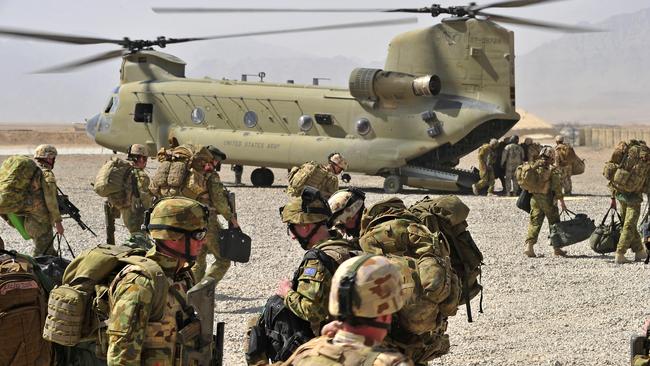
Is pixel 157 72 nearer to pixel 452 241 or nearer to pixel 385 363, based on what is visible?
pixel 452 241

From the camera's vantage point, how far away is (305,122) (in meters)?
22.8

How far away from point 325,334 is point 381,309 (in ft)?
0.76

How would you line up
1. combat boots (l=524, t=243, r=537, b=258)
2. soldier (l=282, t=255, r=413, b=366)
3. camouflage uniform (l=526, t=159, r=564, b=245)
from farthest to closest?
combat boots (l=524, t=243, r=537, b=258) → camouflage uniform (l=526, t=159, r=564, b=245) → soldier (l=282, t=255, r=413, b=366)

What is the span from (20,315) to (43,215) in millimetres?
5147

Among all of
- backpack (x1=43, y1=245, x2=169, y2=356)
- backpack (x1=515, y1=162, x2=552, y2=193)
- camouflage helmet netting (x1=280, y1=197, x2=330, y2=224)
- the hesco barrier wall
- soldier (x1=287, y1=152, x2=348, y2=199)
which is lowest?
the hesco barrier wall

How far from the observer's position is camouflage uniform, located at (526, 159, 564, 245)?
1345 centimetres

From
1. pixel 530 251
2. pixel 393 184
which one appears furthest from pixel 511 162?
pixel 530 251

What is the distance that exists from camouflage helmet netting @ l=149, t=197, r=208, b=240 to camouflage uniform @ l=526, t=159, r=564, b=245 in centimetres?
934

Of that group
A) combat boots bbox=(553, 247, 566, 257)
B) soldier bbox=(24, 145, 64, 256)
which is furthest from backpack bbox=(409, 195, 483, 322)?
combat boots bbox=(553, 247, 566, 257)

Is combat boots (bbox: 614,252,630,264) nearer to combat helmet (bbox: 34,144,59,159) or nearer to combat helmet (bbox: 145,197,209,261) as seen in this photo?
combat helmet (bbox: 34,144,59,159)

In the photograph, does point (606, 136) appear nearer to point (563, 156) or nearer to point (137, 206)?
point (563, 156)

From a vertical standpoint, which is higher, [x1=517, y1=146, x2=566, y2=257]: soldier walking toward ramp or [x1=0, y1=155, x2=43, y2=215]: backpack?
[x1=0, y1=155, x2=43, y2=215]: backpack

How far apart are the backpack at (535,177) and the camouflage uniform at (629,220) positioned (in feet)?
2.99

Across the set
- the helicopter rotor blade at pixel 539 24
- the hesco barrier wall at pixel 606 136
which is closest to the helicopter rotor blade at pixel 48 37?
the helicopter rotor blade at pixel 539 24
